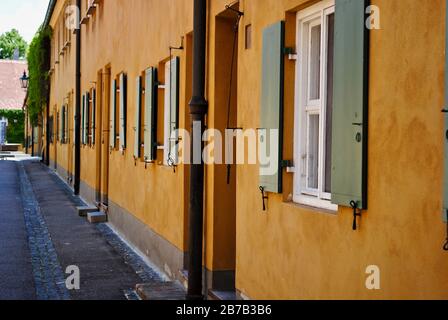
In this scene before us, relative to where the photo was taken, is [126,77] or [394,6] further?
[126,77]

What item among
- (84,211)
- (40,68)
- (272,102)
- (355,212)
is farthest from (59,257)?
(40,68)

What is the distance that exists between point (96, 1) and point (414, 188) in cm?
1460

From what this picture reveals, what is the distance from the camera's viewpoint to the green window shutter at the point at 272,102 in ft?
18.0

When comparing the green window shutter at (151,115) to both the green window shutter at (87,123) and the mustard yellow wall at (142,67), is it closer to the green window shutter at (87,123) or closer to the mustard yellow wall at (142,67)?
the mustard yellow wall at (142,67)

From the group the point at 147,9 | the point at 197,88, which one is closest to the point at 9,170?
the point at 147,9

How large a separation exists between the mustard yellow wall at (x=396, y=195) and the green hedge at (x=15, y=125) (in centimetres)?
6308

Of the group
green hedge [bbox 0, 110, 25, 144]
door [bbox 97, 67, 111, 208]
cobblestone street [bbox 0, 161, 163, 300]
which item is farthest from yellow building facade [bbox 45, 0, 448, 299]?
green hedge [bbox 0, 110, 25, 144]

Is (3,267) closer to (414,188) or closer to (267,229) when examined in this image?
(267,229)

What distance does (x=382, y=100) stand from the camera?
4000mm

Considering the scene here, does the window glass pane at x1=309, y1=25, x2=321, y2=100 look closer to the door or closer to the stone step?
the stone step

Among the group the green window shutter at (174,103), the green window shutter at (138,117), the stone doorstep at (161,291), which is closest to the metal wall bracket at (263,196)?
the stone doorstep at (161,291)

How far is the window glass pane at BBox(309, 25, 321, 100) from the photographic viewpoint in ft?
17.4

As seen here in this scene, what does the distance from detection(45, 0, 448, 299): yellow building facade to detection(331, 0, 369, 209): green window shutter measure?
4 centimetres

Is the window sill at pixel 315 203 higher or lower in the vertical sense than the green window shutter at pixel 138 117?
lower
